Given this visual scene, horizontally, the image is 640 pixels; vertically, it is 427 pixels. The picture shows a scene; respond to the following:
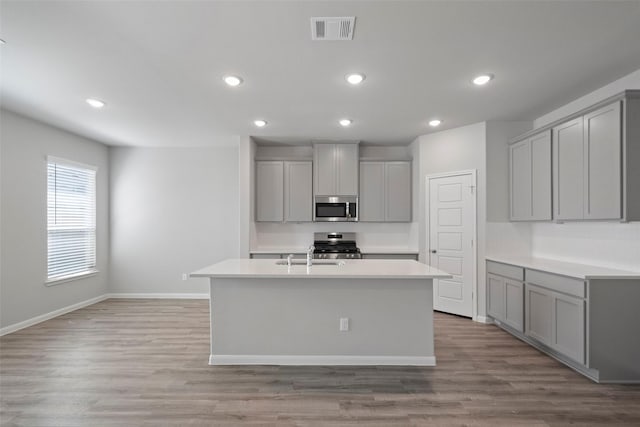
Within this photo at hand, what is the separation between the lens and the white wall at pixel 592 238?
120 inches

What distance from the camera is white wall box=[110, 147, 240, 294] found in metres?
5.93

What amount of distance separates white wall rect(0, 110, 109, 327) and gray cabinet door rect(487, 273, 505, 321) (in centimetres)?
601

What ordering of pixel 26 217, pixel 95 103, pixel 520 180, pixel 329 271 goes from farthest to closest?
pixel 26 217
pixel 520 180
pixel 95 103
pixel 329 271

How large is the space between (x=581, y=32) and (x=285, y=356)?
3.50 meters

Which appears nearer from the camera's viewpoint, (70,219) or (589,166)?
(589,166)

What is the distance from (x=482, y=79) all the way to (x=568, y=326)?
2.38 meters

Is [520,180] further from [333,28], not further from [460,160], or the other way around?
[333,28]

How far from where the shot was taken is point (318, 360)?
123 inches

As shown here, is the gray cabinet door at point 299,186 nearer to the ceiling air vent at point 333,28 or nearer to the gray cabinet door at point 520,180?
the gray cabinet door at point 520,180

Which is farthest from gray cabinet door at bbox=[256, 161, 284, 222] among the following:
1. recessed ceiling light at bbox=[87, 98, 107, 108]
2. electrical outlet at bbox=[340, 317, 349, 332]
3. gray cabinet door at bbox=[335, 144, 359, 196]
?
electrical outlet at bbox=[340, 317, 349, 332]

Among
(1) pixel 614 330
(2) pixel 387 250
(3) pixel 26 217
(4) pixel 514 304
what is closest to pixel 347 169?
(2) pixel 387 250

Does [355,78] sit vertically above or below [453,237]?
above

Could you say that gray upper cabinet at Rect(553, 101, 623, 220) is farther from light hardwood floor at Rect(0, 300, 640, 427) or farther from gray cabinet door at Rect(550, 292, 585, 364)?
light hardwood floor at Rect(0, 300, 640, 427)

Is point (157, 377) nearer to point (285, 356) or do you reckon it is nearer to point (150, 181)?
point (285, 356)
